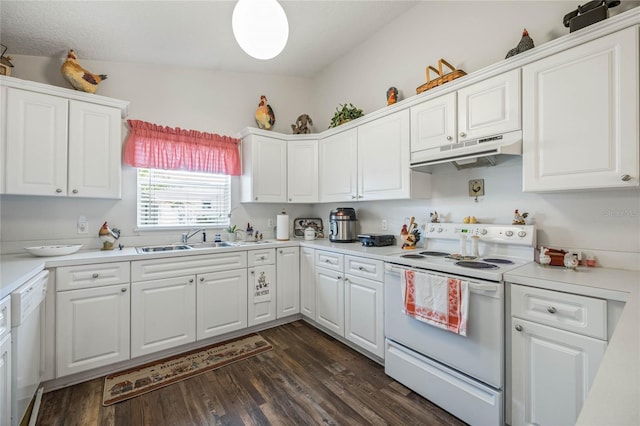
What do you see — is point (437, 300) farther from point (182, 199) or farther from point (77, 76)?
point (77, 76)

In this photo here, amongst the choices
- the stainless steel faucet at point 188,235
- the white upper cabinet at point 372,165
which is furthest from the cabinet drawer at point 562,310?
the stainless steel faucet at point 188,235

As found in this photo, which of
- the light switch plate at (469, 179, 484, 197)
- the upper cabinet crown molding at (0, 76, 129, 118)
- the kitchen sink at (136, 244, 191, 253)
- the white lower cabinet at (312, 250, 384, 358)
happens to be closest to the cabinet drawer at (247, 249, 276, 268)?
the white lower cabinet at (312, 250, 384, 358)

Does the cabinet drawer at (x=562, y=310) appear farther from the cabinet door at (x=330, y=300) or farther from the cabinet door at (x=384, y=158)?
the cabinet door at (x=330, y=300)

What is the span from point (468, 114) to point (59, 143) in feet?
10.6

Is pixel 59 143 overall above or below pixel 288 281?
above

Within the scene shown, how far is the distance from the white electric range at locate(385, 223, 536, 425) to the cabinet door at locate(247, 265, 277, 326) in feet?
4.46

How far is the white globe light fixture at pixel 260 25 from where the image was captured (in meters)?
1.57

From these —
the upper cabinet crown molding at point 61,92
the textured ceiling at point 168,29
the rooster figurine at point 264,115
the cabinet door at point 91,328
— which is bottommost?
the cabinet door at point 91,328

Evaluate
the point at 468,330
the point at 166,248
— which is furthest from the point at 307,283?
the point at 468,330

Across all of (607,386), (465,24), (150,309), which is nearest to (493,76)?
(465,24)

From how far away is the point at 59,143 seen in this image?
229 centimetres

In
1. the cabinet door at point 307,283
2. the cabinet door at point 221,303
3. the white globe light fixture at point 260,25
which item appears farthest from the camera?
the cabinet door at point 307,283

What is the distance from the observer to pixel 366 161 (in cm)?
287

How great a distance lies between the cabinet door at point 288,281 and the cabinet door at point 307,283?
52 millimetres
